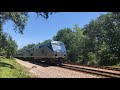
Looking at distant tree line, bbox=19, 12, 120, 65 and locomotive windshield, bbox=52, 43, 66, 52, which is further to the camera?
distant tree line, bbox=19, 12, 120, 65

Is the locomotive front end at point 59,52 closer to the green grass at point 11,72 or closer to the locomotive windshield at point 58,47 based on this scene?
the locomotive windshield at point 58,47

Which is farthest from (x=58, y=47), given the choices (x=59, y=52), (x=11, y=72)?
(x=11, y=72)

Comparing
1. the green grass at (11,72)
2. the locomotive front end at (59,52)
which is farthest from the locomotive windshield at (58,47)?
the green grass at (11,72)

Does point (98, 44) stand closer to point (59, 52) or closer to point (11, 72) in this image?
point (59, 52)

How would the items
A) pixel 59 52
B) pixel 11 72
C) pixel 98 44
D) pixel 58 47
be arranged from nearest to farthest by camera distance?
pixel 11 72, pixel 59 52, pixel 58 47, pixel 98 44

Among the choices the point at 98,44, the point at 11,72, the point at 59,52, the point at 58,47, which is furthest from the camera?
the point at 98,44

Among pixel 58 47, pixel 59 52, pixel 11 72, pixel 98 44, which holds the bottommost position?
pixel 11 72

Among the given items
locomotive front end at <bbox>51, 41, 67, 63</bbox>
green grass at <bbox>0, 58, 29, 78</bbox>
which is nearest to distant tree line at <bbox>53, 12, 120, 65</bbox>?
locomotive front end at <bbox>51, 41, 67, 63</bbox>

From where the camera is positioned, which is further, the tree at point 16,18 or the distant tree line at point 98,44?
the distant tree line at point 98,44

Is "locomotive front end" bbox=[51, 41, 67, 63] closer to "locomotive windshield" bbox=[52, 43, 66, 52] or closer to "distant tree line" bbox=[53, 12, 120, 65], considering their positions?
"locomotive windshield" bbox=[52, 43, 66, 52]

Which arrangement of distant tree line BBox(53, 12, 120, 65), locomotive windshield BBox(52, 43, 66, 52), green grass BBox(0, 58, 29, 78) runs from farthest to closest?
distant tree line BBox(53, 12, 120, 65)
locomotive windshield BBox(52, 43, 66, 52)
green grass BBox(0, 58, 29, 78)

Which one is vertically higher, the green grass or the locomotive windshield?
the locomotive windshield
